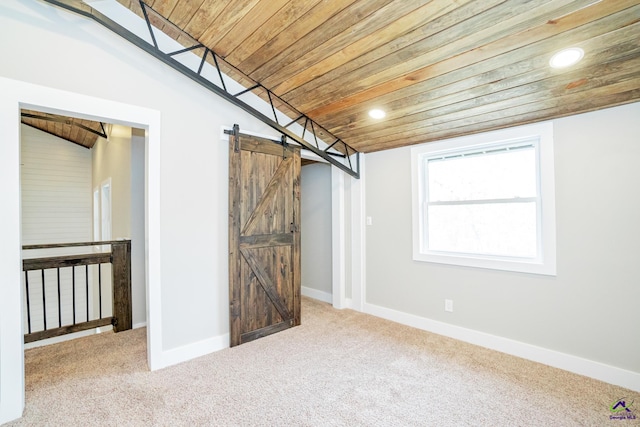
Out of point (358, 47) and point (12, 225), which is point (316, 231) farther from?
Result: point (12, 225)

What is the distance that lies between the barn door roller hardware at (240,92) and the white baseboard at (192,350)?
2.25 m

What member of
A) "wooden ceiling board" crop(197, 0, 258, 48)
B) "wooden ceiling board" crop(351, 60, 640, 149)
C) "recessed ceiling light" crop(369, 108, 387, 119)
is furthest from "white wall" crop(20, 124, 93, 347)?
"wooden ceiling board" crop(351, 60, 640, 149)

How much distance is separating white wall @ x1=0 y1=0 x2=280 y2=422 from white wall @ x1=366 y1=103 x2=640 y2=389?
2.62 m

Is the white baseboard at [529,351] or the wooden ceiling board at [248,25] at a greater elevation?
the wooden ceiling board at [248,25]

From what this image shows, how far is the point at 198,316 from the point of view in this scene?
9.36 ft

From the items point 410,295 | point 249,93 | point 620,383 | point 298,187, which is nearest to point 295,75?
point 249,93

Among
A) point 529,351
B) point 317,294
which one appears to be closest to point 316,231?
point 317,294

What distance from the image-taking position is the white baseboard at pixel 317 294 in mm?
4666

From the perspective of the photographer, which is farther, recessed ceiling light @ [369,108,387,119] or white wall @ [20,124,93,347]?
white wall @ [20,124,93,347]

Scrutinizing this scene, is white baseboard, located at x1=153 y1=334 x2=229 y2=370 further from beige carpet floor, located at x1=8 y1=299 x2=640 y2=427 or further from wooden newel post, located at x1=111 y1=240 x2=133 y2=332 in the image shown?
wooden newel post, located at x1=111 y1=240 x2=133 y2=332

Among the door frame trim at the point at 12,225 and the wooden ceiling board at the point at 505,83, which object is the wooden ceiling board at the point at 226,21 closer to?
the door frame trim at the point at 12,225

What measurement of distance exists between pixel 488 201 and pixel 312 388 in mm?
2420

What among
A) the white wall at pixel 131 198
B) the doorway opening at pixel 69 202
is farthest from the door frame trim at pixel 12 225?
the doorway opening at pixel 69 202

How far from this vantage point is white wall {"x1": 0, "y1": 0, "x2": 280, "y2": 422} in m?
1.96
